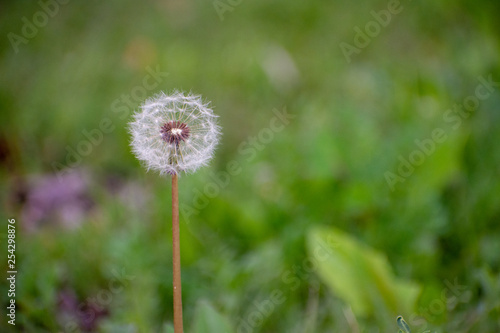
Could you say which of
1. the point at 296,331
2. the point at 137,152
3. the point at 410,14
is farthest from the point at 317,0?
the point at 137,152

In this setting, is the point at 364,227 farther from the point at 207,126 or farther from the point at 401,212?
the point at 207,126

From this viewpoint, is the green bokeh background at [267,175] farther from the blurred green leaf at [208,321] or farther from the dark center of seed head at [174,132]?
the dark center of seed head at [174,132]

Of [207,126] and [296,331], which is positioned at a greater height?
[207,126]

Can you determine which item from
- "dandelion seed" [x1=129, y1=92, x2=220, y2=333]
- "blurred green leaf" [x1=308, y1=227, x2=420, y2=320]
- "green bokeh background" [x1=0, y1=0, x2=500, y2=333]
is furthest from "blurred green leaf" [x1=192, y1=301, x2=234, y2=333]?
"blurred green leaf" [x1=308, y1=227, x2=420, y2=320]

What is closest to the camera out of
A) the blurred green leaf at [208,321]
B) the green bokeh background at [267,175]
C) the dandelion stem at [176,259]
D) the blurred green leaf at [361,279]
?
the dandelion stem at [176,259]

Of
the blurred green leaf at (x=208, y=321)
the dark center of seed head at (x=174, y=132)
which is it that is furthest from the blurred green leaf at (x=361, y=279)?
the dark center of seed head at (x=174, y=132)

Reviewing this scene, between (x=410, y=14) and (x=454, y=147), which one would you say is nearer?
(x=454, y=147)


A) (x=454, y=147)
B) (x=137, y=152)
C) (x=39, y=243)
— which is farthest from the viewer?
(x=454, y=147)

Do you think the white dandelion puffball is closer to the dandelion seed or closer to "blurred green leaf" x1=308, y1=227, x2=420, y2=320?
the dandelion seed
